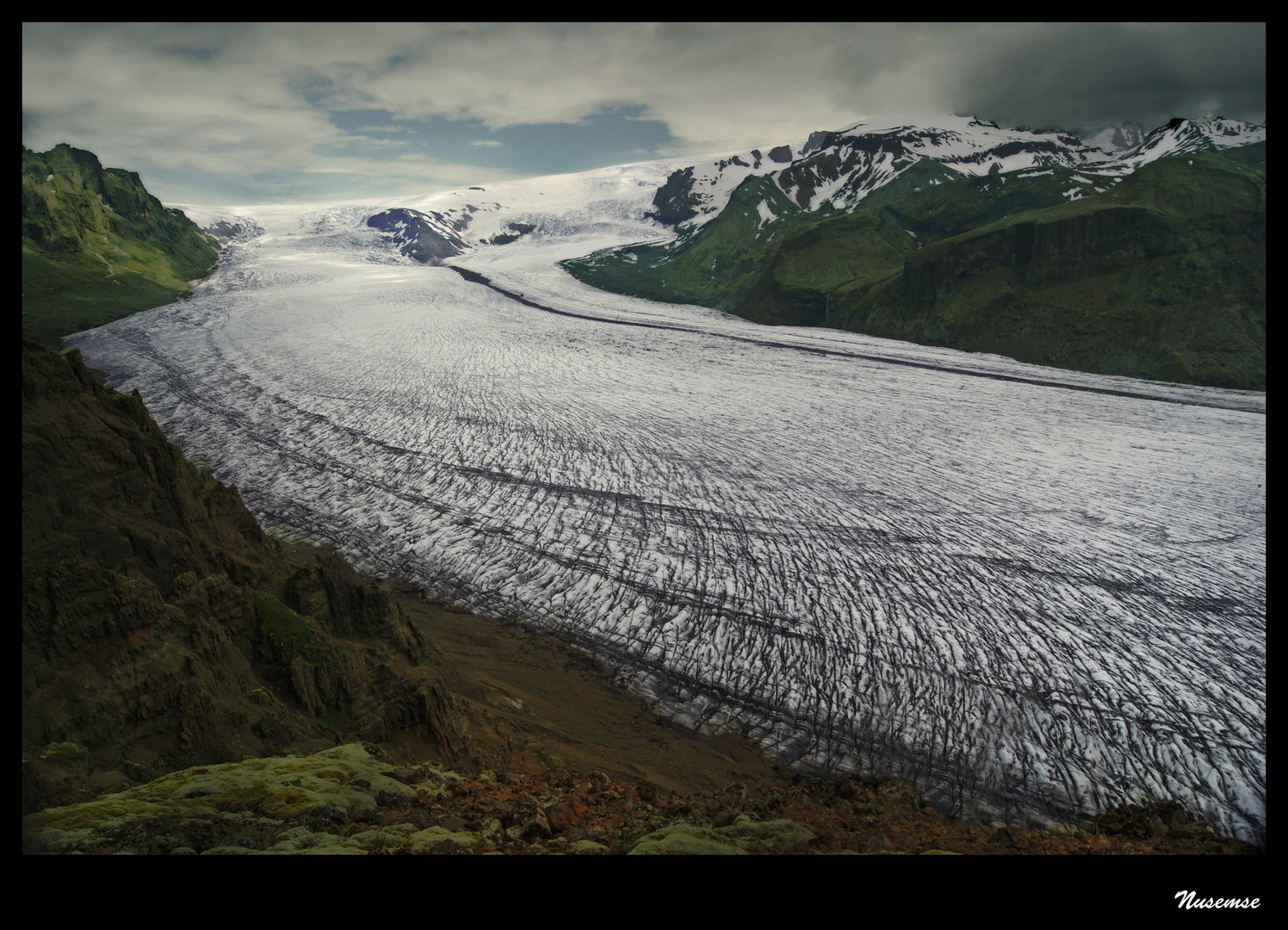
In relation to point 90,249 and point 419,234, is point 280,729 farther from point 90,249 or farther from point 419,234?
point 419,234

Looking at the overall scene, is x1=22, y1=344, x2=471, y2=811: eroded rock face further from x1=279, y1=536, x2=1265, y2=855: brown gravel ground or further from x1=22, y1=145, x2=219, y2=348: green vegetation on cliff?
x1=22, y1=145, x2=219, y2=348: green vegetation on cliff

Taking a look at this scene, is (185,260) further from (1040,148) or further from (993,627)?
(1040,148)

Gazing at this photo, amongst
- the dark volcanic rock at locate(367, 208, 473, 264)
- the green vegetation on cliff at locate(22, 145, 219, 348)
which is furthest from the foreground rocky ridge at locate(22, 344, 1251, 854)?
the dark volcanic rock at locate(367, 208, 473, 264)

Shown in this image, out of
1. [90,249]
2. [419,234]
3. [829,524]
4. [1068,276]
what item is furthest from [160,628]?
[419,234]

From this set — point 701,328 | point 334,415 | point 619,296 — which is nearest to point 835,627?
point 334,415

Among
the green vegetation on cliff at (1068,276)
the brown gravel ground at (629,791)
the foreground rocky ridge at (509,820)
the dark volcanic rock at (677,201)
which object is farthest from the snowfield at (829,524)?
the dark volcanic rock at (677,201)

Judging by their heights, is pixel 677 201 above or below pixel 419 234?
above
